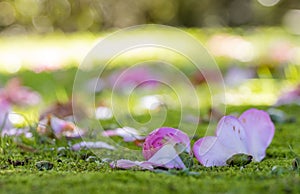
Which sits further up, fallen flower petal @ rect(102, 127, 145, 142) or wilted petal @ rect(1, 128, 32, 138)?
wilted petal @ rect(1, 128, 32, 138)

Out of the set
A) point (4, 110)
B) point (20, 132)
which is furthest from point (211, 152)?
point (4, 110)

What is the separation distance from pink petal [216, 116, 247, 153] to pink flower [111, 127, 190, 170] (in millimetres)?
89

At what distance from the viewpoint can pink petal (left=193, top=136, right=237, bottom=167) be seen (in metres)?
1.34

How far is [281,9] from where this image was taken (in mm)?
11297

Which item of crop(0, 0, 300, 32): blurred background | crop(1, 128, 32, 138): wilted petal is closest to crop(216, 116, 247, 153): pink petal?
crop(1, 128, 32, 138): wilted petal

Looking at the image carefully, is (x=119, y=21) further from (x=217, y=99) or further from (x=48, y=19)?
(x=217, y=99)

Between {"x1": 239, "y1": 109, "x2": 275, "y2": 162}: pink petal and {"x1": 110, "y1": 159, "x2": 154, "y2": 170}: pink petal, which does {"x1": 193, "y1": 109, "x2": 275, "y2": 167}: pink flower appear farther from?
{"x1": 110, "y1": 159, "x2": 154, "y2": 170}: pink petal

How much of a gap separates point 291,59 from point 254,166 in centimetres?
209

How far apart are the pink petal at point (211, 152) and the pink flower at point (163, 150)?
0.04 m

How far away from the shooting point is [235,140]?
1.37m

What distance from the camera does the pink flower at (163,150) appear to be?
1263 millimetres

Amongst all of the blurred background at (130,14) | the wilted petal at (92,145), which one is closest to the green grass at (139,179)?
the wilted petal at (92,145)

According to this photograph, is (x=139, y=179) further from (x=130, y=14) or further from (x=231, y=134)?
(x=130, y=14)

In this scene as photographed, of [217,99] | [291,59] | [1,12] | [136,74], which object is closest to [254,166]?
[217,99]
